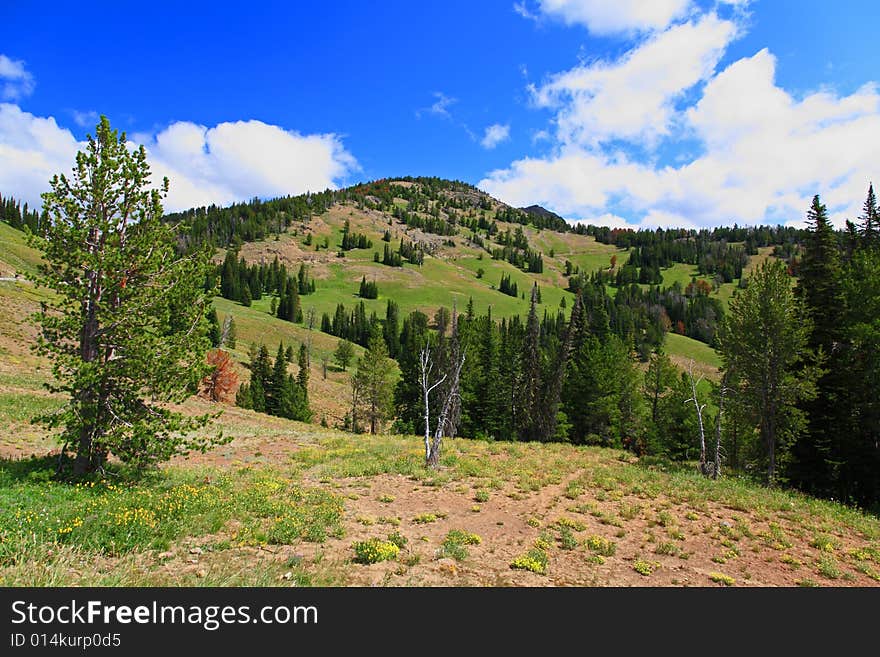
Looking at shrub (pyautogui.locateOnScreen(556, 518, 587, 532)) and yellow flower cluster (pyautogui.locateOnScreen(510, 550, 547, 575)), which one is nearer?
yellow flower cluster (pyautogui.locateOnScreen(510, 550, 547, 575))

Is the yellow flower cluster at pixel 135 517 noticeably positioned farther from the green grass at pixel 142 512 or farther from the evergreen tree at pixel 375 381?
the evergreen tree at pixel 375 381

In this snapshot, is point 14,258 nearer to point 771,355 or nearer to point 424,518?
point 424,518

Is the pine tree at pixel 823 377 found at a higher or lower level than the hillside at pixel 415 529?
higher

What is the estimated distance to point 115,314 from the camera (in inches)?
473

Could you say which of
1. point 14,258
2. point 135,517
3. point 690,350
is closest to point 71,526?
point 135,517

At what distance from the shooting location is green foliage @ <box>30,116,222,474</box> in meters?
11.5

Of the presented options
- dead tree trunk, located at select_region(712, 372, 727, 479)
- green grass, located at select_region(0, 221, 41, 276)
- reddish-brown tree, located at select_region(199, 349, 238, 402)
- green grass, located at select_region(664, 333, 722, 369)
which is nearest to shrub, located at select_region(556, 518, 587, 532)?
dead tree trunk, located at select_region(712, 372, 727, 479)

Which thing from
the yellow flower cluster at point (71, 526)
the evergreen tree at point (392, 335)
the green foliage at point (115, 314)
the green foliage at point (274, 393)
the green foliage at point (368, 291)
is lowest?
the green foliage at point (274, 393)

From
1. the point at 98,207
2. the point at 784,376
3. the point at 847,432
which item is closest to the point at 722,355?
the point at 784,376

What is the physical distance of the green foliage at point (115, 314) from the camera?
452 inches

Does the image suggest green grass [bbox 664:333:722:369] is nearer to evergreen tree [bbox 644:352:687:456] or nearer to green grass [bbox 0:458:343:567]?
evergreen tree [bbox 644:352:687:456]

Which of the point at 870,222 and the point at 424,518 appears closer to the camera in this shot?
the point at 424,518

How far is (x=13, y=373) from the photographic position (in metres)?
33.9

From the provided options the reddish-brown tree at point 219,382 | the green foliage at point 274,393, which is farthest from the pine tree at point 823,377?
the reddish-brown tree at point 219,382
